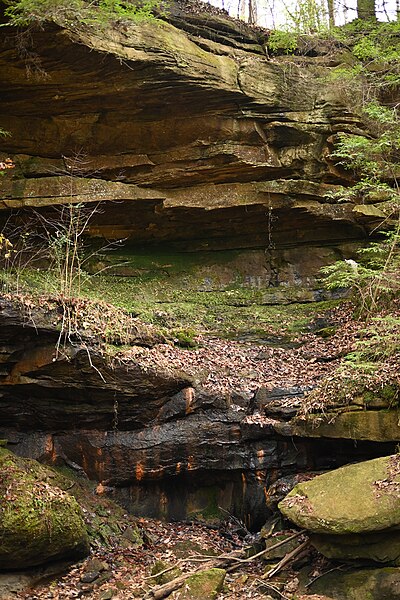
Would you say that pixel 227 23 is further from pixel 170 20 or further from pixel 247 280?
pixel 247 280

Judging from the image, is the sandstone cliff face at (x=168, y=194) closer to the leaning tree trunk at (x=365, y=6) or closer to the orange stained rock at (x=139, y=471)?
the orange stained rock at (x=139, y=471)

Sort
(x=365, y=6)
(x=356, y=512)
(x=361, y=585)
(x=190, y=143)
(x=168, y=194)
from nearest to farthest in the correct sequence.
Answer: (x=361, y=585), (x=356, y=512), (x=190, y=143), (x=168, y=194), (x=365, y=6)

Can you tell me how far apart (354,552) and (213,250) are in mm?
9315

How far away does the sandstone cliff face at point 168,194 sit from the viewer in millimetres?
8781

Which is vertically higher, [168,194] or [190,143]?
[190,143]

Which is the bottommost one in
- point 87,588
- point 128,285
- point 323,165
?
point 87,588

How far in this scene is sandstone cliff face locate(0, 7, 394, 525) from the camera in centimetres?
878

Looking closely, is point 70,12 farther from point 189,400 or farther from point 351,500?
point 351,500

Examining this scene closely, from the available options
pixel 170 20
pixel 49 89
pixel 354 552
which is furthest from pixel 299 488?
pixel 170 20

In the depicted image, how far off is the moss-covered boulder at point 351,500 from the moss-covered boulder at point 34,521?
3.15 m

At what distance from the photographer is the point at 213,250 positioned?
1420 centimetres

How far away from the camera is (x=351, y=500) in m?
6.34

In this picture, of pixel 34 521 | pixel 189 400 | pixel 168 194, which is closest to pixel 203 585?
pixel 34 521

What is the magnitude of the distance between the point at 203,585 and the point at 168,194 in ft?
30.2
